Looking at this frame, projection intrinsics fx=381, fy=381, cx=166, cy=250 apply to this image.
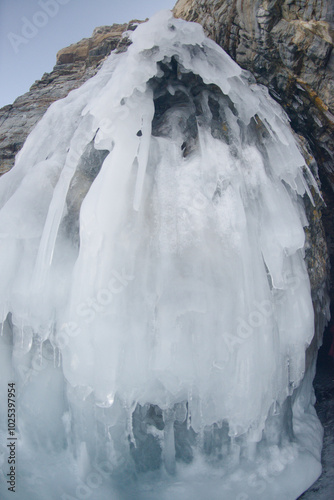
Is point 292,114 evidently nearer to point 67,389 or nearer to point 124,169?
point 124,169

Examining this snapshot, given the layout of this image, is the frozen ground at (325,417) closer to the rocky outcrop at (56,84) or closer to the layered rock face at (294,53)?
the layered rock face at (294,53)

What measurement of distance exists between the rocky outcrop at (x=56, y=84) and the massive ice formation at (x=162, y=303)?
5.58 feet

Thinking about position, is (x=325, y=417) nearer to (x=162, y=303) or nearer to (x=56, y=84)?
(x=162, y=303)

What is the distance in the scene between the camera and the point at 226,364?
275 cm

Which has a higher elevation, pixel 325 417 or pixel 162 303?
pixel 162 303

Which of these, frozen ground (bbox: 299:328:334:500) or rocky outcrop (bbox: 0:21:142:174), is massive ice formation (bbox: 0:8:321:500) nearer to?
frozen ground (bbox: 299:328:334:500)

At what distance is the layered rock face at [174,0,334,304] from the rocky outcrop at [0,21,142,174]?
158 cm

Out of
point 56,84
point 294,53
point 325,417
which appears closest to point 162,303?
point 325,417

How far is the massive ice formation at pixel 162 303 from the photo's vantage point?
2.72 metres

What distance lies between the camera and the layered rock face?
3334mm

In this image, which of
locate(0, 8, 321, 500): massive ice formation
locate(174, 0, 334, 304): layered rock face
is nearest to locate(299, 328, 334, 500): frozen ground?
locate(0, 8, 321, 500): massive ice formation

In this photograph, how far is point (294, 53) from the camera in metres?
3.48

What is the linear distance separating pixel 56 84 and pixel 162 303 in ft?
13.9

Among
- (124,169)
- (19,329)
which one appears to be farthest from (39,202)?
(19,329)
